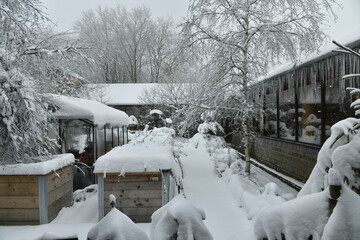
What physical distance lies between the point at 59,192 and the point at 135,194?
1.76 m

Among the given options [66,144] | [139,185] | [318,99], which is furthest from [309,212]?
[66,144]

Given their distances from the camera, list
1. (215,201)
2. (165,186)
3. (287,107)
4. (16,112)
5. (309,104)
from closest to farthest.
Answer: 1. (16,112)
2. (165,186)
3. (215,201)
4. (309,104)
5. (287,107)

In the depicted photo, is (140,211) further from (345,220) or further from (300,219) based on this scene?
(345,220)

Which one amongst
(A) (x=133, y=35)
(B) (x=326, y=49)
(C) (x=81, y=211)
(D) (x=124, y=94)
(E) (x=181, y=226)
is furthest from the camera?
(A) (x=133, y=35)

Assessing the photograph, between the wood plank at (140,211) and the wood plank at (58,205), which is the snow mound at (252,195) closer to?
the wood plank at (140,211)

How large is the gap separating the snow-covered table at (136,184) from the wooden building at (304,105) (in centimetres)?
409

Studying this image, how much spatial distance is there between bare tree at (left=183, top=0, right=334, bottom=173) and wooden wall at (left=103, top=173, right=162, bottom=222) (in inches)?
150

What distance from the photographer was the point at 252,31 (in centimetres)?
800

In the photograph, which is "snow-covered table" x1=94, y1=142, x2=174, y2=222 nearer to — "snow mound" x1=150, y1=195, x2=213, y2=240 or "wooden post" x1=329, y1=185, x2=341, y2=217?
"snow mound" x1=150, y1=195, x2=213, y2=240

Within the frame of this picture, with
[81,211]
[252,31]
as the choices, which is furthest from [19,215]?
[252,31]

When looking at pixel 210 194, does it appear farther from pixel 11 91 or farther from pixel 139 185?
pixel 11 91

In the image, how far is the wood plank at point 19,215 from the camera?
5262 mm

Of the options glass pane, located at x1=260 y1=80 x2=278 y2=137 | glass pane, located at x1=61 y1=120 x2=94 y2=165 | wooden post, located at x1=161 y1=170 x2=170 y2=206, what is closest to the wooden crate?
wooden post, located at x1=161 y1=170 x2=170 y2=206

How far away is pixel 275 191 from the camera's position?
228 inches
